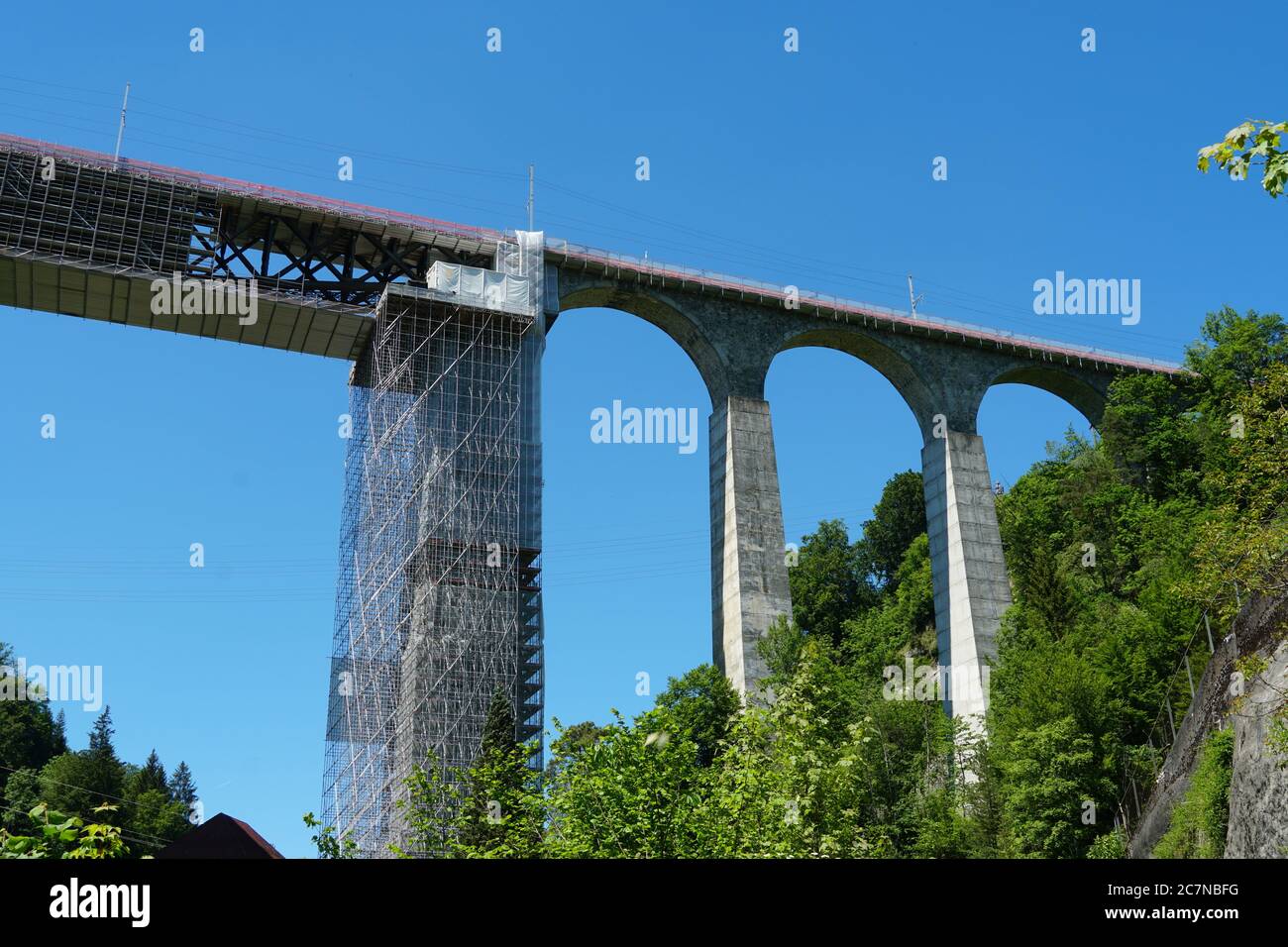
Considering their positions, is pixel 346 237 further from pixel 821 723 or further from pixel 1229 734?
pixel 1229 734

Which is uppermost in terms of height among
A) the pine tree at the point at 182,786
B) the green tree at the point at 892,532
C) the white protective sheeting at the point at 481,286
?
the white protective sheeting at the point at 481,286

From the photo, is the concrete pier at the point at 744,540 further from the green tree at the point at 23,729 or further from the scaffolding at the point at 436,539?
the green tree at the point at 23,729

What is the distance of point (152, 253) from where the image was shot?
43750mm

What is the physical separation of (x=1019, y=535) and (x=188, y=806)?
65.6m

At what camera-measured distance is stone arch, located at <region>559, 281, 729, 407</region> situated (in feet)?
161

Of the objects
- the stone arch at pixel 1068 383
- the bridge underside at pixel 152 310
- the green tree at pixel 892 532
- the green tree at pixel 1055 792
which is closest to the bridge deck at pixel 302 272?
the bridge underside at pixel 152 310

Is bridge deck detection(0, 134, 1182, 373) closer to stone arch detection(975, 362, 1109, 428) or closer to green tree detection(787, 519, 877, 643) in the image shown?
stone arch detection(975, 362, 1109, 428)

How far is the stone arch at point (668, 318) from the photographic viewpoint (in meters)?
49.1

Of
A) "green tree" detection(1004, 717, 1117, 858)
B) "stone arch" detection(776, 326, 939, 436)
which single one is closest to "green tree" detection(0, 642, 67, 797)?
"stone arch" detection(776, 326, 939, 436)

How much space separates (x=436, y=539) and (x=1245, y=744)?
84.6ft

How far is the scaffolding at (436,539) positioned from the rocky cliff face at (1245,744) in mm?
17834

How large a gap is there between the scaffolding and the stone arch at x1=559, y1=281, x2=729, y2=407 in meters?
2.81

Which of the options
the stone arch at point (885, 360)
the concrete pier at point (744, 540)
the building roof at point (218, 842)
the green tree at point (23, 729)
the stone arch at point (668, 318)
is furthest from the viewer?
the green tree at point (23, 729)

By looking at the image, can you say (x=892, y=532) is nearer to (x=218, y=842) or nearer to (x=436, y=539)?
(x=436, y=539)
